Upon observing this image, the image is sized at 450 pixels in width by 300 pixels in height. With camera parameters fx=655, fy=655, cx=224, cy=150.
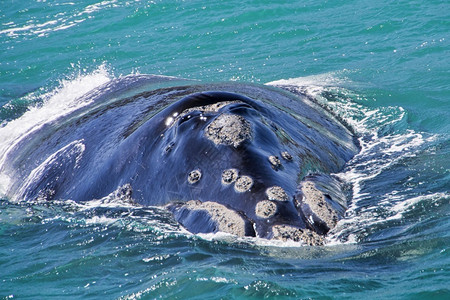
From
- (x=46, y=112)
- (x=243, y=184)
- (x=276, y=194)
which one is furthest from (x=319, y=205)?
(x=46, y=112)

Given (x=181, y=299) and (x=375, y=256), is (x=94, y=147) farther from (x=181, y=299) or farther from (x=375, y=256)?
(x=375, y=256)

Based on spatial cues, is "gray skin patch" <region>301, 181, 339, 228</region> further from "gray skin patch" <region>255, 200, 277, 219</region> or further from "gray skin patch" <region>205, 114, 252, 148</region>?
"gray skin patch" <region>205, 114, 252, 148</region>

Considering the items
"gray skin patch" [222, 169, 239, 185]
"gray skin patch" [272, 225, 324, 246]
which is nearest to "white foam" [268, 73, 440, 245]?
"gray skin patch" [272, 225, 324, 246]

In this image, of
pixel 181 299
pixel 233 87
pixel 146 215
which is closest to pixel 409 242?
pixel 181 299

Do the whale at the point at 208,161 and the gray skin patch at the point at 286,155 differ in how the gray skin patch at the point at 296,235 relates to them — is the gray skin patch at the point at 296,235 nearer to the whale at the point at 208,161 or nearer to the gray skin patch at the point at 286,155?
the whale at the point at 208,161

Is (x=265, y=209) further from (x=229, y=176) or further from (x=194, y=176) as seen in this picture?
(x=194, y=176)

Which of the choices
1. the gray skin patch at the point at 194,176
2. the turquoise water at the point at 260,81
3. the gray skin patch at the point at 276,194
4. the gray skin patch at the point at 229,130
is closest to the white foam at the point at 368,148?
the turquoise water at the point at 260,81
